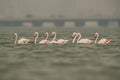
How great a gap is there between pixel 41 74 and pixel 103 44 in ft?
61.2

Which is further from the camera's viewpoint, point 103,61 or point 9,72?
point 103,61

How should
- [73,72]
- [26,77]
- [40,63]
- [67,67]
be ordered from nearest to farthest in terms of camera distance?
[26,77]
[73,72]
[67,67]
[40,63]

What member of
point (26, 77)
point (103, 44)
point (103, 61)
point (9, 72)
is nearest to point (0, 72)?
point (9, 72)

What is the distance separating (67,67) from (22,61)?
13.8 feet

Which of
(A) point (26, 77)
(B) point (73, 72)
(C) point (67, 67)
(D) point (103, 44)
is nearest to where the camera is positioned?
(A) point (26, 77)

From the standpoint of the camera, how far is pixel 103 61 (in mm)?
22625

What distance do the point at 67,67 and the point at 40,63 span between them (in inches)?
98.0

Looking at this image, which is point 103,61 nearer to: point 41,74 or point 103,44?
point 41,74

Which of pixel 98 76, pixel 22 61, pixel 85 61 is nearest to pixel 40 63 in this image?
pixel 22 61

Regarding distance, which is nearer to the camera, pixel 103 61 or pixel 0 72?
pixel 0 72

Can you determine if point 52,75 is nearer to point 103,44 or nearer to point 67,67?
point 67,67

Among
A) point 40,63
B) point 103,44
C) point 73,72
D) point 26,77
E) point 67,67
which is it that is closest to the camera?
point 26,77

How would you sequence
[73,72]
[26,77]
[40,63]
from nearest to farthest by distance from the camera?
1. [26,77]
2. [73,72]
3. [40,63]

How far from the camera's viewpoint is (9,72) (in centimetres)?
1895
